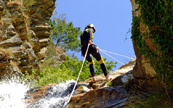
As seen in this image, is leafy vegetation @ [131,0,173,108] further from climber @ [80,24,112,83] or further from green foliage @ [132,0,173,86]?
climber @ [80,24,112,83]

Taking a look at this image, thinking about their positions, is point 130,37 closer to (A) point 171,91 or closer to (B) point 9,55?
(A) point 171,91

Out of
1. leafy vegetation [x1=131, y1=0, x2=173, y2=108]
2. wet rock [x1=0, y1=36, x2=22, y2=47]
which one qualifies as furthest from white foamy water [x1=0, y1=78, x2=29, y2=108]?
leafy vegetation [x1=131, y1=0, x2=173, y2=108]

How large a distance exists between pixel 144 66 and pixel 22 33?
14.5 metres

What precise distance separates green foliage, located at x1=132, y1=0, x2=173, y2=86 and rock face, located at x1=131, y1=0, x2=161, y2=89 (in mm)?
174

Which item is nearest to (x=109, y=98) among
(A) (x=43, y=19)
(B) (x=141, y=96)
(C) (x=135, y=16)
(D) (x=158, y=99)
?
(B) (x=141, y=96)

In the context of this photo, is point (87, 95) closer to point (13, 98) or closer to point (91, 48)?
point (91, 48)

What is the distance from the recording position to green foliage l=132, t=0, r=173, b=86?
4.67 meters

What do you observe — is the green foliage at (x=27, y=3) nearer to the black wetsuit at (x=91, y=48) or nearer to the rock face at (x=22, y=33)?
the rock face at (x=22, y=33)

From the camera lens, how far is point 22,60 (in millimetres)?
16891

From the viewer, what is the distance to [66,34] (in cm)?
3328

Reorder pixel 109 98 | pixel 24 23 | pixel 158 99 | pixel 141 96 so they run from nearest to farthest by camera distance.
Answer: pixel 158 99, pixel 141 96, pixel 109 98, pixel 24 23

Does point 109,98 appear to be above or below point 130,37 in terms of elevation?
below

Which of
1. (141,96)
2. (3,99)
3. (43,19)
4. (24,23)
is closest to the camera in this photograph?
(141,96)

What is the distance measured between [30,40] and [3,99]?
9.90 metres
